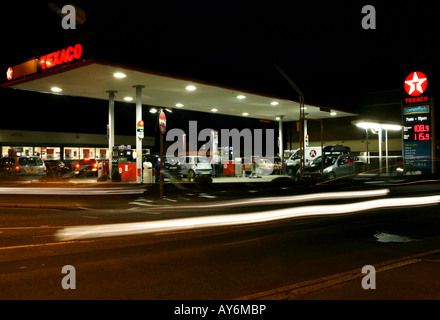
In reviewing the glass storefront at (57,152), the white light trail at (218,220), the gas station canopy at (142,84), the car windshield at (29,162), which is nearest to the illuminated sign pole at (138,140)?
the gas station canopy at (142,84)

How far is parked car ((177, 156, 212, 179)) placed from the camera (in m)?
28.5

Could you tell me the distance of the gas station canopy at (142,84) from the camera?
19359 mm

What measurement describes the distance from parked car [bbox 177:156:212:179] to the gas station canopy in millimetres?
4085

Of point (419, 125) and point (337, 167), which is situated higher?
point (419, 125)

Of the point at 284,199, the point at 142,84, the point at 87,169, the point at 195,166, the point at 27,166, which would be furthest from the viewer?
the point at 27,166

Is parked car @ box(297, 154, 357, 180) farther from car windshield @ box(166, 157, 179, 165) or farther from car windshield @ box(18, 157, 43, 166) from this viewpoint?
car windshield @ box(18, 157, 43, 166)

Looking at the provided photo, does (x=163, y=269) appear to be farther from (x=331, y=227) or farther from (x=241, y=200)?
(x=241, y=200)

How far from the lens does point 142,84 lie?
2286 centimetres

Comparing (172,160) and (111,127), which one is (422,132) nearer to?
(172,160)

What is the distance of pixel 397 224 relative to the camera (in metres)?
11.0

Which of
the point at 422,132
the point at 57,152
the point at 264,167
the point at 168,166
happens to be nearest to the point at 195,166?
the point at 168,166

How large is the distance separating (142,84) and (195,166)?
25.5 feet
